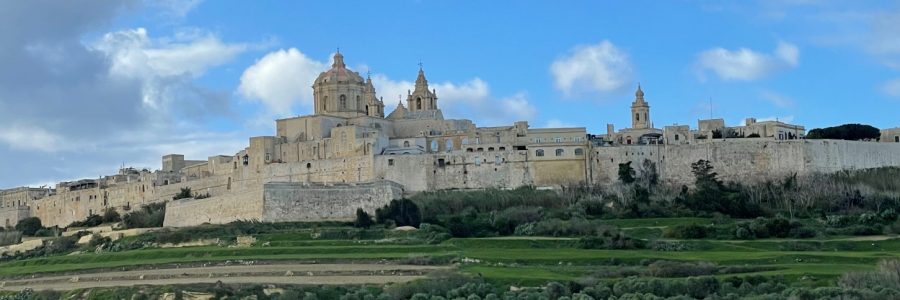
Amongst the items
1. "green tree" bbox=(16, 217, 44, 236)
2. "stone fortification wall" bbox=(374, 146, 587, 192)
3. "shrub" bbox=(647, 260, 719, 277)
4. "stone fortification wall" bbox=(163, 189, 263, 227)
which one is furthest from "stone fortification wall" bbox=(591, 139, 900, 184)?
"green tree" bbox=(16, 217, 44, 236)

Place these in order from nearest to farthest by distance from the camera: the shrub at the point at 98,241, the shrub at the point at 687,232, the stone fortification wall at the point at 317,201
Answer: the shrub at the point at 687,232 → the stone fortification wall at the point at 317,201 → the shrub at the point at 98,241

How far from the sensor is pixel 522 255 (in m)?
47.6

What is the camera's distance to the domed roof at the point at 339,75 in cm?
7250

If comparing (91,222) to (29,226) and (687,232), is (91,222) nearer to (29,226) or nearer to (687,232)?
(29,226)

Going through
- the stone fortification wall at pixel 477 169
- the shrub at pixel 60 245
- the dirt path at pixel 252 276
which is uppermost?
the stone fortification wall at pixel 477 169

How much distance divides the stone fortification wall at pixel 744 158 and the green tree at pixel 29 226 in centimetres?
2716

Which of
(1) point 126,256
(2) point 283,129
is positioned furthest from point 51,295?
(2) point 283,129

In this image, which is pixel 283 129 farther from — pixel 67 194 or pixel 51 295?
pixel 51 295

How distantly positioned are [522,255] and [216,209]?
60.5 feet

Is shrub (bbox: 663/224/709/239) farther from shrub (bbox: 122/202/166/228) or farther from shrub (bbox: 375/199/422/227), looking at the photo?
shrub (bbox: 122/202/166/228)

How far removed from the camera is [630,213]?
57.9 metres

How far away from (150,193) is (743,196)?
2949cm

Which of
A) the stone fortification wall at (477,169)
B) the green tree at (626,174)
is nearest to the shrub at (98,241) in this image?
the stone fortification wall at (477,169)

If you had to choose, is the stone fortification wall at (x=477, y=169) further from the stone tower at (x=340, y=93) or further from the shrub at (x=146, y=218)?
the shrub at (x=146, y=218)
